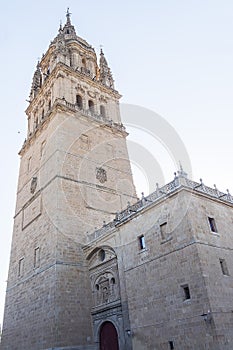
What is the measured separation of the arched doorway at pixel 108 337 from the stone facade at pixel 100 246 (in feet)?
0.30

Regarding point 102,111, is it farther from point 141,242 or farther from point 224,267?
point 224,267

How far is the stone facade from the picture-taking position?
43.4 feet

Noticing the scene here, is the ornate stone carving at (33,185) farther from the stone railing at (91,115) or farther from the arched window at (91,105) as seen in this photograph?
the arched window at (91,105)

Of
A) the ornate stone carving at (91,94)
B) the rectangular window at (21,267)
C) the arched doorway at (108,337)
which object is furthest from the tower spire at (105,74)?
the arched doorway at (108,337)

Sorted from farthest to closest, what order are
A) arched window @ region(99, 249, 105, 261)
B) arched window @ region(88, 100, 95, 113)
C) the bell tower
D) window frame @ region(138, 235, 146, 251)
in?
arched window @ region(88, 100, 95, 113), arched window @ region(99, 249, 105, 261), the bell tower, window frame @ region(138, 235, 146, 251)

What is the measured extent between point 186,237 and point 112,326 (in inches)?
264

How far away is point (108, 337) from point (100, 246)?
4.79 m

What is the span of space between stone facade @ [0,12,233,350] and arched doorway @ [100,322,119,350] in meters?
0.09

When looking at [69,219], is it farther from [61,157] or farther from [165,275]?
[165,275]

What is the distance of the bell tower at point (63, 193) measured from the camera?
17.6m

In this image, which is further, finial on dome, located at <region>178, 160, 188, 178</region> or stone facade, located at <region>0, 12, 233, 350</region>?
finial on dome, located at <region>178, 160, 188, 178</region>

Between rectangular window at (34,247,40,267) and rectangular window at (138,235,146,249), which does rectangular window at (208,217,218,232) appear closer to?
rectangular window at (138,235,146,249)

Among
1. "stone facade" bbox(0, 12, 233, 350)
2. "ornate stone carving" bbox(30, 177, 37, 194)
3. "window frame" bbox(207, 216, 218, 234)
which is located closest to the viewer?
"stone facade" bbox(0, 12, 233, 350)

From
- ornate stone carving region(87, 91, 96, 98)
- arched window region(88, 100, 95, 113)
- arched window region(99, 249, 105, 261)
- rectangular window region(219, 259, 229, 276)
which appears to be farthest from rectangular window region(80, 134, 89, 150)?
rectangular window region(219, 259, 229, 276)
